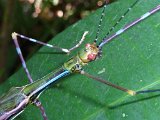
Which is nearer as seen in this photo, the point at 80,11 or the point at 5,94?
the point at 5,94

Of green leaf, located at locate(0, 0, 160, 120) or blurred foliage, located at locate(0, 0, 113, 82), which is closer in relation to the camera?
green leaf, located at locate(0, 0, 160, 120)

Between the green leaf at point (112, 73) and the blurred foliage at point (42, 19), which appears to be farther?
the blurred foliage at point (42, 19)

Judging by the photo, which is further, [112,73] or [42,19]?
[42,19]

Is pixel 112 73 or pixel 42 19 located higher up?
pixel 112 73

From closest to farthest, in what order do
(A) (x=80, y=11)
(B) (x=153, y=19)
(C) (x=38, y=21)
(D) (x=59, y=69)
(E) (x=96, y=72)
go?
(B) (x=153, y=19), (E) (x=96, y=72), (D) (x=59, y=69), (A) (x=80, y=11), (C) (x=38, y=21)

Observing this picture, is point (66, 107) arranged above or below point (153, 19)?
below

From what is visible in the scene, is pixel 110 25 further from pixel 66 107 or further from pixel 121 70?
pixel 66 107

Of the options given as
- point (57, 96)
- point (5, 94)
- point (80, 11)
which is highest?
point (5, 94)

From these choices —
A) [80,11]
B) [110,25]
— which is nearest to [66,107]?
[110,25]
